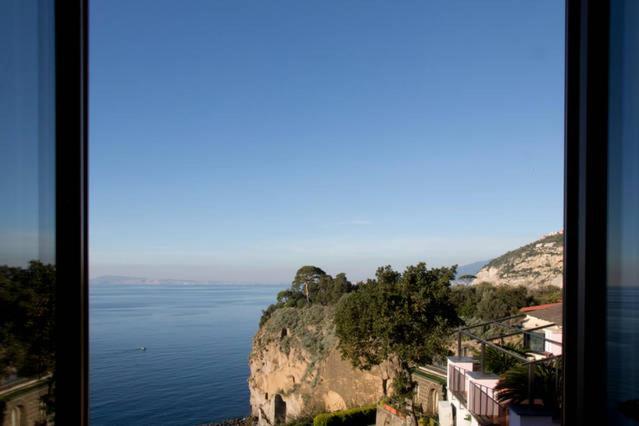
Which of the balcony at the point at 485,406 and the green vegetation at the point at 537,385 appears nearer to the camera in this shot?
the green vegetation at the point at 537,385

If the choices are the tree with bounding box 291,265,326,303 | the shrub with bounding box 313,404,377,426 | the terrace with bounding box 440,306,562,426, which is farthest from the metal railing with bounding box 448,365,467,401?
the tree with bounding box 291,265,326,303

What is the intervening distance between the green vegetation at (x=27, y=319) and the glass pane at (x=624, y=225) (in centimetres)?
145

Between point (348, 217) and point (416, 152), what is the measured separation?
1559 centimetres

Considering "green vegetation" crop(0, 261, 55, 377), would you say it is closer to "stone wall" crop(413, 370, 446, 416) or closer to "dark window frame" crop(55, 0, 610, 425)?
"dark window frame" crop(55, 0, 610, 425)

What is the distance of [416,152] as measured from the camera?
15.3 m

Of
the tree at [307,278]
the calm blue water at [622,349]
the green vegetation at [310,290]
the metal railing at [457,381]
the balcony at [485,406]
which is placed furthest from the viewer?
the tree at [307,278]

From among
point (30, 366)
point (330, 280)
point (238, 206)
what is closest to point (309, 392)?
point (330, 280)

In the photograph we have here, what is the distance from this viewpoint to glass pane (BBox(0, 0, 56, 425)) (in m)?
0.95

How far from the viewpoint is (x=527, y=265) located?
26.4 meters

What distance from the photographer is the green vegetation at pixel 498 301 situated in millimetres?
15781

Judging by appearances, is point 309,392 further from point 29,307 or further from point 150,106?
→ point 29,307

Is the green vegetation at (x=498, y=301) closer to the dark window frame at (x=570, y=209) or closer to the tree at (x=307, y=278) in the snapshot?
the tree at (x=307, y=278)

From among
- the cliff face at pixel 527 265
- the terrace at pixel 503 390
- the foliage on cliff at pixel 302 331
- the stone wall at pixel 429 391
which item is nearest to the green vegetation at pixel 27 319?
the terrace at pixel 503 390

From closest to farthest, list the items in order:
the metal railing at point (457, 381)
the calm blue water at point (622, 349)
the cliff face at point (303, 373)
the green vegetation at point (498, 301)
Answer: the calm blue water at point (622, 349)
the metal railing at point (457, 381)
the cliff face at point (303, 373)
the green vegetation at point (498, 301)
